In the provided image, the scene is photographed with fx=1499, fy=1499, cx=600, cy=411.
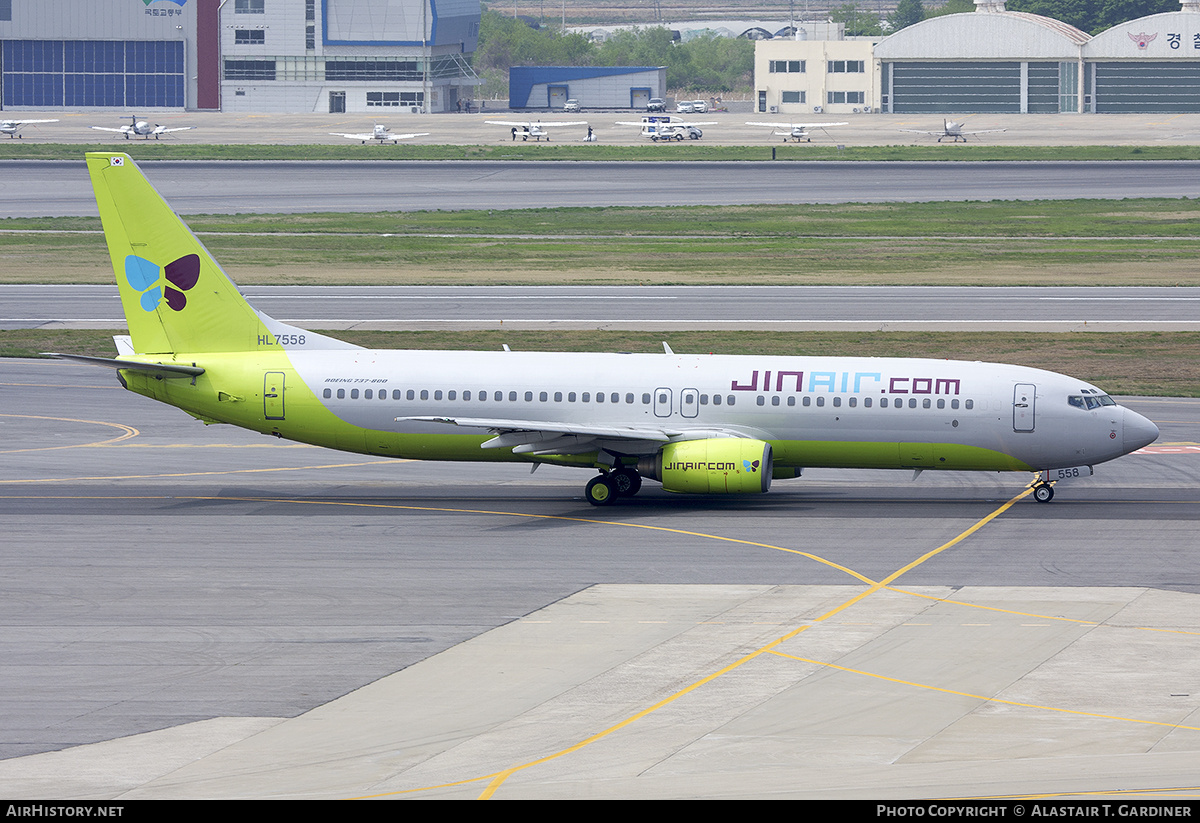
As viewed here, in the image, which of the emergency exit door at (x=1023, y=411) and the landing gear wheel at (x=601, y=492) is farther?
the landing gear wheel at (x=601, y=492)

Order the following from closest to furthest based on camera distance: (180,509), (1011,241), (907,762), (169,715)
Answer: (907,762)
(169,715)
(180,509)
(1011,241)

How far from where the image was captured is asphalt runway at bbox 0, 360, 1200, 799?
2100 centimetres

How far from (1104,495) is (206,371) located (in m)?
25.2

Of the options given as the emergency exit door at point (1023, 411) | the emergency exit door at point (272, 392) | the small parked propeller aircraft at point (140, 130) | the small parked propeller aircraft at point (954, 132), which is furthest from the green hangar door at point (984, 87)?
the emergency exit door at point (272, 392)

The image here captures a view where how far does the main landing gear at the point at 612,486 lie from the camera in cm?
4038

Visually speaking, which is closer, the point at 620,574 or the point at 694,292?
the point at 620,574

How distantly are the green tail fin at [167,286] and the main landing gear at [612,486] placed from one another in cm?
1035

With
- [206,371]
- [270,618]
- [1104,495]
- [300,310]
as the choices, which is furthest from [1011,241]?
[270,618]

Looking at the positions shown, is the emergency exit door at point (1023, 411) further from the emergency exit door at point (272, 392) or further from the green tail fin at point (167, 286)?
the green tail fin at point (167, 286)

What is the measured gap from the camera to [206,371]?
4134cm

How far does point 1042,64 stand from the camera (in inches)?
7328

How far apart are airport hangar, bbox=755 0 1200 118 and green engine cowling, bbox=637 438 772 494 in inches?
6208

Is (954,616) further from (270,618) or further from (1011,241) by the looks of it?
(1011,241)

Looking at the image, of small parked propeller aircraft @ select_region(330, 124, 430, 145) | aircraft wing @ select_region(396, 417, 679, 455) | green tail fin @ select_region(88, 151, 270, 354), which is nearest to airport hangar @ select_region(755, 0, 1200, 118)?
small parked propeller aircraft @ select_region(330, 124, 430, 145)
